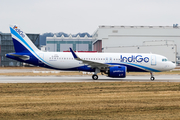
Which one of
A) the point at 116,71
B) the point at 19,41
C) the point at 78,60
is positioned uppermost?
the point at 19,41

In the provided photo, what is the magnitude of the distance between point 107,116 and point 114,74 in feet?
60.9

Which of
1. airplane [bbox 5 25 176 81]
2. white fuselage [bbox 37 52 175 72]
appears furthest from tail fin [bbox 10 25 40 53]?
white fuselage [bbox 37 52 175 72]

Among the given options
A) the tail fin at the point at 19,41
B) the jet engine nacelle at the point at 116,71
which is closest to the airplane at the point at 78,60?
the tail fin at the point at 19,41

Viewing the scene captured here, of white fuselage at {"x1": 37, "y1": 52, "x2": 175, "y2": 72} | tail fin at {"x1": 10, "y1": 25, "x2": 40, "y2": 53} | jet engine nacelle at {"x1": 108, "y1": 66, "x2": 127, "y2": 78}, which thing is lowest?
jet engine nacelle at {"x1": 108, "y1": 66, "x2": 127, "y2": 78}

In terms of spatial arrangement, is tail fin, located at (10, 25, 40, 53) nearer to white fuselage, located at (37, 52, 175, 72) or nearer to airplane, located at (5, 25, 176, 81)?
airplane, located at (5, 25, 176, 81)

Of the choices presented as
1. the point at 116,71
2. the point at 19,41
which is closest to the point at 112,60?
the point at 116,71

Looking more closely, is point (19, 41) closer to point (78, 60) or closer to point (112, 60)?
point (78, 60)

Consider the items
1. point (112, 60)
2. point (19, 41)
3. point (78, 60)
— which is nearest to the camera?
point (78, 60)

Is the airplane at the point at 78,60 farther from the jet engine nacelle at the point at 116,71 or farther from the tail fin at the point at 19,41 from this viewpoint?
the jet engine nacelle at the point at 116,71

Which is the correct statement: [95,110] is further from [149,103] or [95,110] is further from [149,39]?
[149,39]

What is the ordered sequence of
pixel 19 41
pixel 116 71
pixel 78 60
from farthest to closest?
1. pixel 19 41
2. pixel 78 60
3. pixel 116 71

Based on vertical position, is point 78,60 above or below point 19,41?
below

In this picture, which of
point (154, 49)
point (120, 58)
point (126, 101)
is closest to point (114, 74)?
point (120, 58)

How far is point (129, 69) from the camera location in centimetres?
3198
